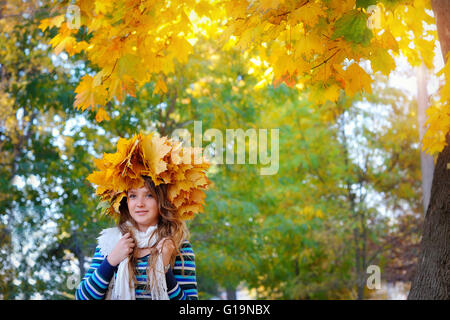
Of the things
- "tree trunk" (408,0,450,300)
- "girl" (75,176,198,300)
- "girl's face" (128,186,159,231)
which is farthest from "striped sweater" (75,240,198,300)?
"tree trunk" (408,0,450,300)

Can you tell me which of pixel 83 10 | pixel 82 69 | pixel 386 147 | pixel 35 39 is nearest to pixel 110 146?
pixel 82 69

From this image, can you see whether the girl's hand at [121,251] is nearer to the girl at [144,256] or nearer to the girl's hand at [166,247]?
the girl at [144,256]

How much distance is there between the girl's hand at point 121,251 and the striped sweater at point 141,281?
4cm

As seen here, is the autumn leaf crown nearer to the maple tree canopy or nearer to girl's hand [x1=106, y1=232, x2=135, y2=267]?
girl's hand [x1=106, y1=232, x2=135, y2=267]

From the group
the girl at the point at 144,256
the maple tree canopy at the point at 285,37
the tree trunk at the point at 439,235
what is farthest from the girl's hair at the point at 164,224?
the tree trunk at the point at 439,235

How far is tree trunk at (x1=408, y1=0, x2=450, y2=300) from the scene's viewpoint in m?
3.50

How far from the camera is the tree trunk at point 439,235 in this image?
11.5 ft

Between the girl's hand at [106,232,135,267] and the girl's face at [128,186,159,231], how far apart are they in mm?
158

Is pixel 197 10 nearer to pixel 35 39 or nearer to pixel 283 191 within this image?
pixel 35 39

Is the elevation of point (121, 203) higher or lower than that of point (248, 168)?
lower

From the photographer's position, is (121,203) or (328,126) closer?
(121,203)

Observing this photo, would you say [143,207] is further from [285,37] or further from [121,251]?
[285,37]

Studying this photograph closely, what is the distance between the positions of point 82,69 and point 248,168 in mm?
3166

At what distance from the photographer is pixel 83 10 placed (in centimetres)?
324
